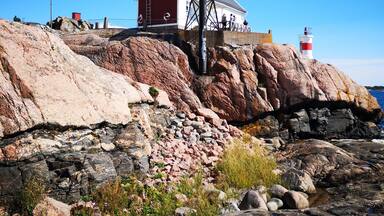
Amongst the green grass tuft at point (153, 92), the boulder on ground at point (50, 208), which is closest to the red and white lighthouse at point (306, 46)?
the green grass tuft at point (153, 92)

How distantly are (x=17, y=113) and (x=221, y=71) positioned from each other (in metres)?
10.7

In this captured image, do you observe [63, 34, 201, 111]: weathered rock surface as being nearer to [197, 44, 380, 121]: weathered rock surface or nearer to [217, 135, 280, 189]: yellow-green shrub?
[197, 44, 380, 121]: weathered rock surface

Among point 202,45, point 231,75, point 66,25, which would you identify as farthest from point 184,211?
point 66,25

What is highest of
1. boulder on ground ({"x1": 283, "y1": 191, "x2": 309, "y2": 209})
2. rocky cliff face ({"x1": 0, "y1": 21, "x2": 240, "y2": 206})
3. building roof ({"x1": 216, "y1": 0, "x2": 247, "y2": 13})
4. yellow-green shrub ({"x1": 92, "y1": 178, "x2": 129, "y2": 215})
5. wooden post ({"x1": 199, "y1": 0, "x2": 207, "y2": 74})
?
building roof ({"x1": 216, "y1": 0, "x2": 247, "y2": 13})

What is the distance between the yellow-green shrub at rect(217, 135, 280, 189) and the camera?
1016 cm

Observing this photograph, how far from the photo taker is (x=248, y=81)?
Result: 17438 millimetres

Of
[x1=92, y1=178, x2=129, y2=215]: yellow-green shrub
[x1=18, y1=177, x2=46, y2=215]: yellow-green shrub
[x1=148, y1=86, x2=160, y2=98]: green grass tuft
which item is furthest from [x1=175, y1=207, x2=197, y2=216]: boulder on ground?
[x1=148, y1=86, x2=160, y2=98]: green grass tuft

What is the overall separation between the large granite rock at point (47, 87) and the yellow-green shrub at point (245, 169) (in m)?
2.92

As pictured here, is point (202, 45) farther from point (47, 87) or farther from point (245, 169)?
point (47, 87)

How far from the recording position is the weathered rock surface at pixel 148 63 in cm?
1584

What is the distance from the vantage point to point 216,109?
16.9 metres

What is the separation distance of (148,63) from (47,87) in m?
7.49

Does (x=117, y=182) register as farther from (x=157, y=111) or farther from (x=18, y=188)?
(x=157, y=111)

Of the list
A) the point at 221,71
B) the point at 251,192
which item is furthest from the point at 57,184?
the point at 221,71
